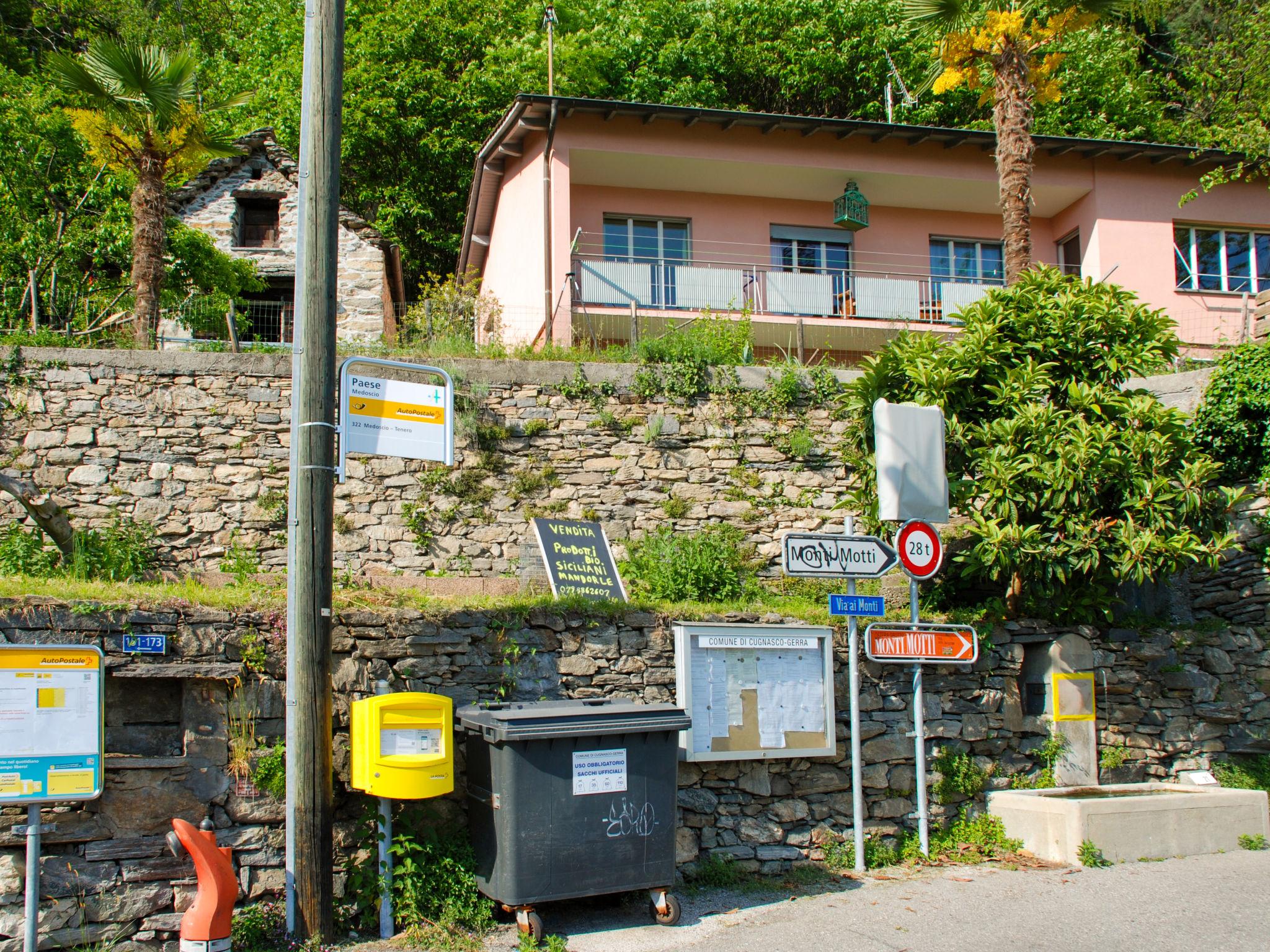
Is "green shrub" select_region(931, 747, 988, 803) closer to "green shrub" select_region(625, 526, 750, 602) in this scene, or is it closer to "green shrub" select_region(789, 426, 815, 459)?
"green shrub" select_region(625, 526, 750, 602)

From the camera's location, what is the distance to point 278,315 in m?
20.3

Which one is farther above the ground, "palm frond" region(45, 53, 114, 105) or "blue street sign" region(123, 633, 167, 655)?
"palm frond" region(45, 53, 114, 105)

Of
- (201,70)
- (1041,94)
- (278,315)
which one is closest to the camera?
(1041,94)

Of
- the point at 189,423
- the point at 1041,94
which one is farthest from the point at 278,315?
the point at 1041,94

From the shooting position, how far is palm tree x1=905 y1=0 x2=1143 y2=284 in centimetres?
1391

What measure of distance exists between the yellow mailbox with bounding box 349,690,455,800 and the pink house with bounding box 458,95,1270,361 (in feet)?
31.0

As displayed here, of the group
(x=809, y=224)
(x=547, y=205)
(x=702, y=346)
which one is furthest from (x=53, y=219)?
(x=809, y=224)

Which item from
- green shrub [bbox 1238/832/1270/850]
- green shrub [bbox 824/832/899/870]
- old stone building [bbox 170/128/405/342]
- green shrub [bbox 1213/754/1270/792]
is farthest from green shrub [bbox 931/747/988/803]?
old stone building [bbox 170/128/405/342]

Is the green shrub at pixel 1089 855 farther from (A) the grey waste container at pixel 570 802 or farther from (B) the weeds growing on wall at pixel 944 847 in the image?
(A) the grey waste container at pixel 570 802

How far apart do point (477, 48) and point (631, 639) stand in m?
22.9

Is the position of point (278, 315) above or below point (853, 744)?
above

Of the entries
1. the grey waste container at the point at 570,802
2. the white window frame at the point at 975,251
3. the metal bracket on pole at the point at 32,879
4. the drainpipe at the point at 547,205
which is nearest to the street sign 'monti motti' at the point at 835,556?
the grey waste container at the point at 570,802

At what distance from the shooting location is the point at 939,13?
553 inches

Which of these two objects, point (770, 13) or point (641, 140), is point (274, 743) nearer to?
point (641, 140)
